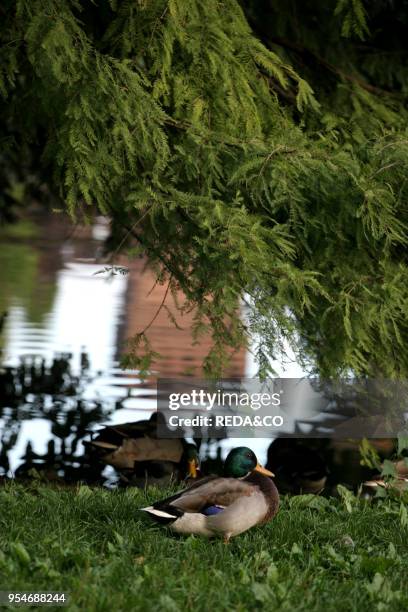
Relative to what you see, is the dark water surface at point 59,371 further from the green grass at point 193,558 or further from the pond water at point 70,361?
the green grass at point 193,558

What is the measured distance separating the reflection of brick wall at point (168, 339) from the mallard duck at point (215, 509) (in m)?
4.21

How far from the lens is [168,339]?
47.1ft

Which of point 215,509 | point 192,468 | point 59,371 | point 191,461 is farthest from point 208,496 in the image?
point 59,371

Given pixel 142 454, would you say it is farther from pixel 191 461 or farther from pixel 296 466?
pixel 296 466

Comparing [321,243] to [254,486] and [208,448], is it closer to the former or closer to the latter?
[254,486]

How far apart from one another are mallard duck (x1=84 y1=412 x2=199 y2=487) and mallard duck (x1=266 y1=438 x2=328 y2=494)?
2.26 feet

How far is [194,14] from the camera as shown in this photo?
653 centimetres

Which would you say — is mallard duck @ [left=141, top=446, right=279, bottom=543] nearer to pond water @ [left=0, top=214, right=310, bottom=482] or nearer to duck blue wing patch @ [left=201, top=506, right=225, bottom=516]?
duck blue wing patch @ [left=201, top=506, right=225, bottom=516]

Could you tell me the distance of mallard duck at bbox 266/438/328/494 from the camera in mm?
8305

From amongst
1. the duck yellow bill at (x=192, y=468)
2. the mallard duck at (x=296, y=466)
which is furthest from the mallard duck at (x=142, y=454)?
the mallard duck at (x=296, y=466)

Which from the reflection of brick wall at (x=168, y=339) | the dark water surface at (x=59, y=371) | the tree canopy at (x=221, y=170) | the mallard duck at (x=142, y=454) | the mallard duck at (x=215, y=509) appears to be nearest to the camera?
the mallard duck at (x=215, y=509)

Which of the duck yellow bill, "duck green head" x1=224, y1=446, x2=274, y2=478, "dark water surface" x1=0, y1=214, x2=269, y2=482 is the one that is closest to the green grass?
"duck green head" x1=224, y1=446, x2=274, y2=478

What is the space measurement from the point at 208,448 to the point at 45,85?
12.4 feet

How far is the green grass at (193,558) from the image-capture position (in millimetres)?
4422
